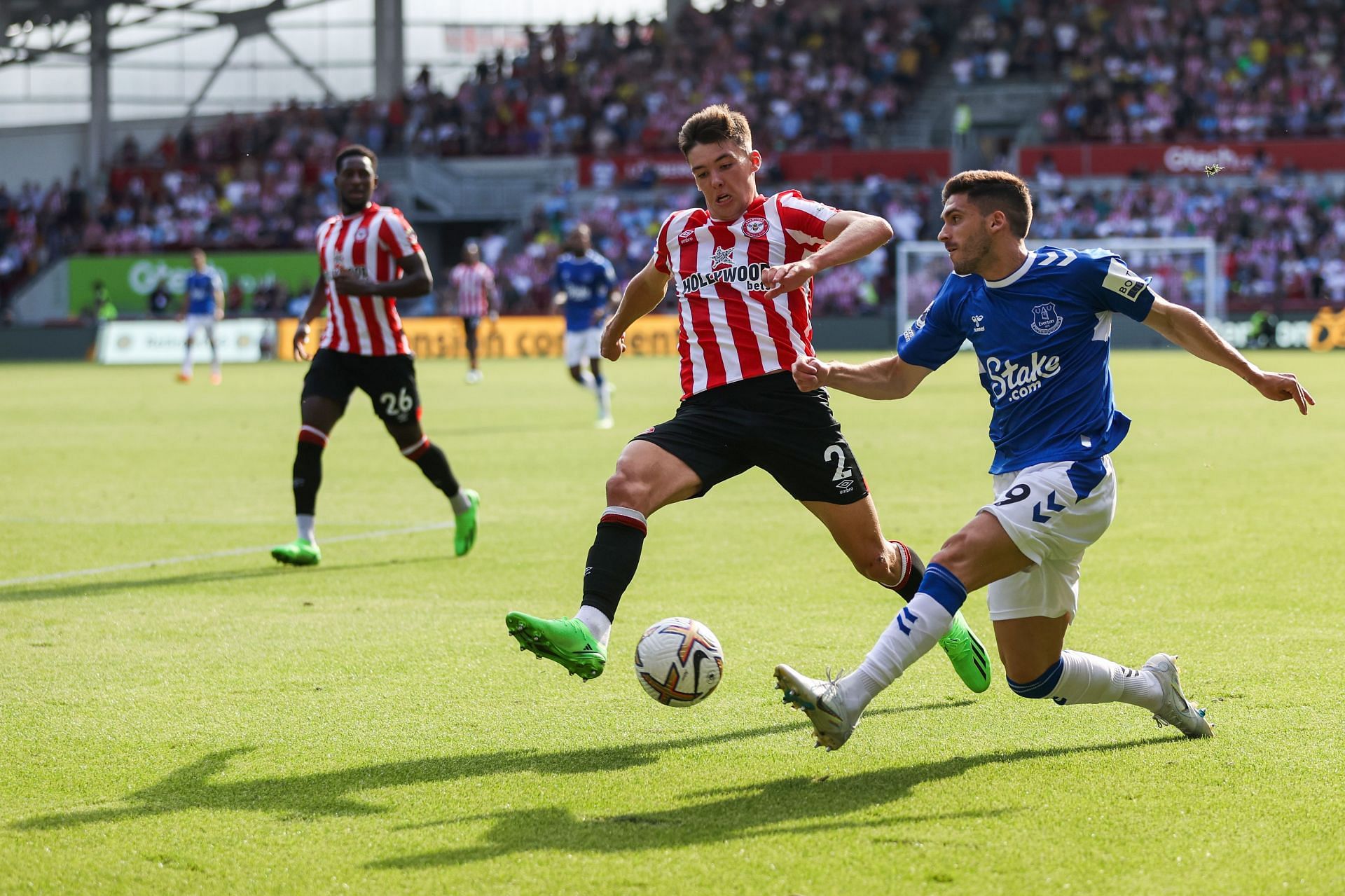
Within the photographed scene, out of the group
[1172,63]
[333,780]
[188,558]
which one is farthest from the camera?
[1172,63]

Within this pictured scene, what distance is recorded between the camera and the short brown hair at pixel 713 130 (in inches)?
216

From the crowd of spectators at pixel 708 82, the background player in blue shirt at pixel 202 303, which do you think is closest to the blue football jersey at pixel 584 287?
the background player in blue shirt at pixel 202 303

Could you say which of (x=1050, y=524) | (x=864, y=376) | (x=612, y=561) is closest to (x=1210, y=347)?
(x=1050, y=524)

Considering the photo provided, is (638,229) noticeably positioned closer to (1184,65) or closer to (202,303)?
(202,303)

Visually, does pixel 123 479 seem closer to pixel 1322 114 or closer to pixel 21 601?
pixel 21 601

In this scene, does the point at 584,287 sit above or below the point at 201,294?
above

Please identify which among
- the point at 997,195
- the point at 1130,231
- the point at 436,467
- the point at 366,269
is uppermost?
the point at 1130,231

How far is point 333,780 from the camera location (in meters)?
4.63

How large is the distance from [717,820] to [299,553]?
516 centimetres

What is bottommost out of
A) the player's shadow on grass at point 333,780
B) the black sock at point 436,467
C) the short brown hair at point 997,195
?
the player's shadow on grass at point 333,780

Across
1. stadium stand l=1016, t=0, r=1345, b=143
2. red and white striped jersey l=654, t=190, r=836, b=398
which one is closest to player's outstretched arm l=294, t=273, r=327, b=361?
red and white striped jersey l=654, t=190, r=836, b=398

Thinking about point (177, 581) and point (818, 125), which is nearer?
point (177, 581)

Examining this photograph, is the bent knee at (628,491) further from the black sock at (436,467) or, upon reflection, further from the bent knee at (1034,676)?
the black sock at (436,467)

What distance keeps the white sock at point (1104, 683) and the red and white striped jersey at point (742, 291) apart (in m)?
1.50
